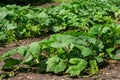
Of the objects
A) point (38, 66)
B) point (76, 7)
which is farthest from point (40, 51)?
point (76, 7)

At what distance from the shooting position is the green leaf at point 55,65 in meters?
4.93

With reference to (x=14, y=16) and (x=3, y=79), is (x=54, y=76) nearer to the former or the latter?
(x=3, y=79)

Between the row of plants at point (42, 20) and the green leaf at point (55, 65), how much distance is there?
2.41 m

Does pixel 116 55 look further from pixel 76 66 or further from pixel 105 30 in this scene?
pixel 76 66

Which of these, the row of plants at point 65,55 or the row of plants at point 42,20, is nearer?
the row of plants at point 65,55

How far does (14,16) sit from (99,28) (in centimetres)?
266

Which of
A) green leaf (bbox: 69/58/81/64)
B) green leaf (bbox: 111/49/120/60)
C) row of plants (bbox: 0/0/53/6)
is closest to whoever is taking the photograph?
green leaf (bbox: 69/58/81/64)

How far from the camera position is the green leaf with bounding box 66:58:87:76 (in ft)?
16.0

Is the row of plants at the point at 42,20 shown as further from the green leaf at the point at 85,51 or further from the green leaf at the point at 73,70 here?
the green leaf at the point at 73,70

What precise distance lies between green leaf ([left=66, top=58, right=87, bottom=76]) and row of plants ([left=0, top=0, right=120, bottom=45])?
8.46 feet

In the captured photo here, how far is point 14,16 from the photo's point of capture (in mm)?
7809

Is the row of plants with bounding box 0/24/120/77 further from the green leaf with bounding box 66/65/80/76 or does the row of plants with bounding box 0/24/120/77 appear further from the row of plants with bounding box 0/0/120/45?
the row of plants with bounding box 0/0/120/45

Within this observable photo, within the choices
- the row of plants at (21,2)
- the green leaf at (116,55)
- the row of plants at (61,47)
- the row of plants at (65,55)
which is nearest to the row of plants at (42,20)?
the row of plants at (61,47)

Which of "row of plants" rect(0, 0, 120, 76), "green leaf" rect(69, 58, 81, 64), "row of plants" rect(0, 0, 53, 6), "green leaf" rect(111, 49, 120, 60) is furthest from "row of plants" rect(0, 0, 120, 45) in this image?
"row of plants" rect(0, 0, 53, 6)
